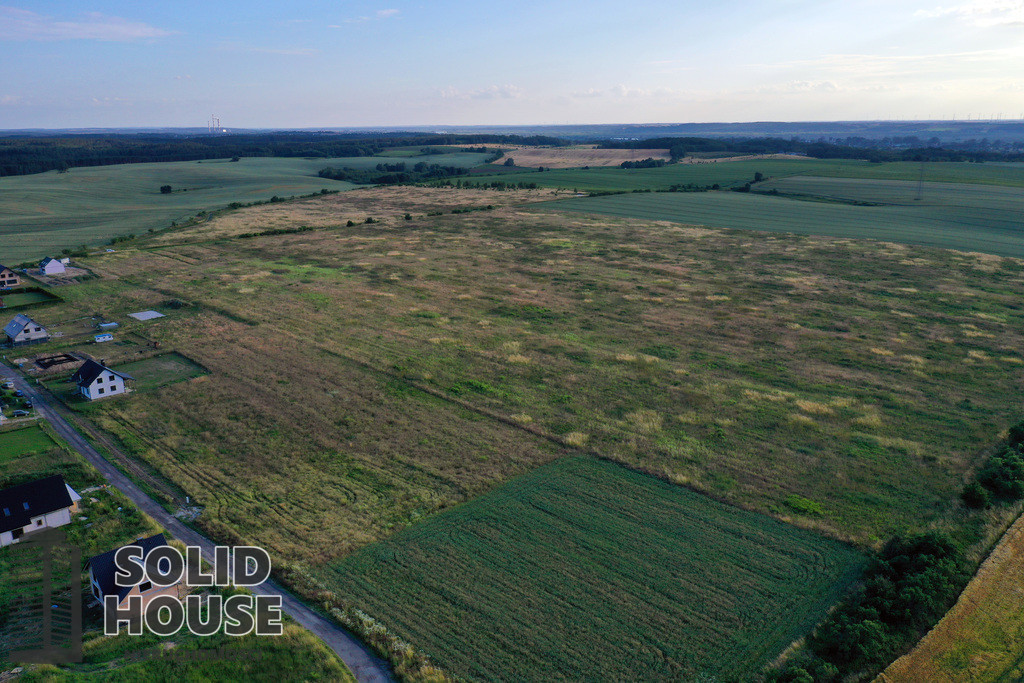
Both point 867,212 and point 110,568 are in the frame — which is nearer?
point 110,568

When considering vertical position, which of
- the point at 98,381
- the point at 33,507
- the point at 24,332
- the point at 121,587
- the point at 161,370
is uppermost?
the point at 24,332

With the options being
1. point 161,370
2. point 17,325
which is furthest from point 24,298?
point 161,370

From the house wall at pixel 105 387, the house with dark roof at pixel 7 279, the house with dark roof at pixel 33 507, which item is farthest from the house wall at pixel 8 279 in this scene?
the house with dark roof at pixel 33 507

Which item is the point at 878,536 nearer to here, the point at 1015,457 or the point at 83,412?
the point at 1015,457

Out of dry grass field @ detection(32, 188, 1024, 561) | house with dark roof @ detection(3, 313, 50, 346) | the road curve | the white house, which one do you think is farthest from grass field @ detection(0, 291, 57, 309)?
the road curve

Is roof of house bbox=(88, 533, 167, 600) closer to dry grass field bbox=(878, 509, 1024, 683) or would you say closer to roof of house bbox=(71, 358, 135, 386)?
roof of house bbox=(71, 358, 135, 386)

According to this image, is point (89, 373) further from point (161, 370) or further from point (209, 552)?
point (209, 552)

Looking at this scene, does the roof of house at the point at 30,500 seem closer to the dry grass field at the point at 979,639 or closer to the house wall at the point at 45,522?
the house wall at the point at 45,522

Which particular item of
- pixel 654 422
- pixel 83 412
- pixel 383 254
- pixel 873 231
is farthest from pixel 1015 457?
pixel 873 231
